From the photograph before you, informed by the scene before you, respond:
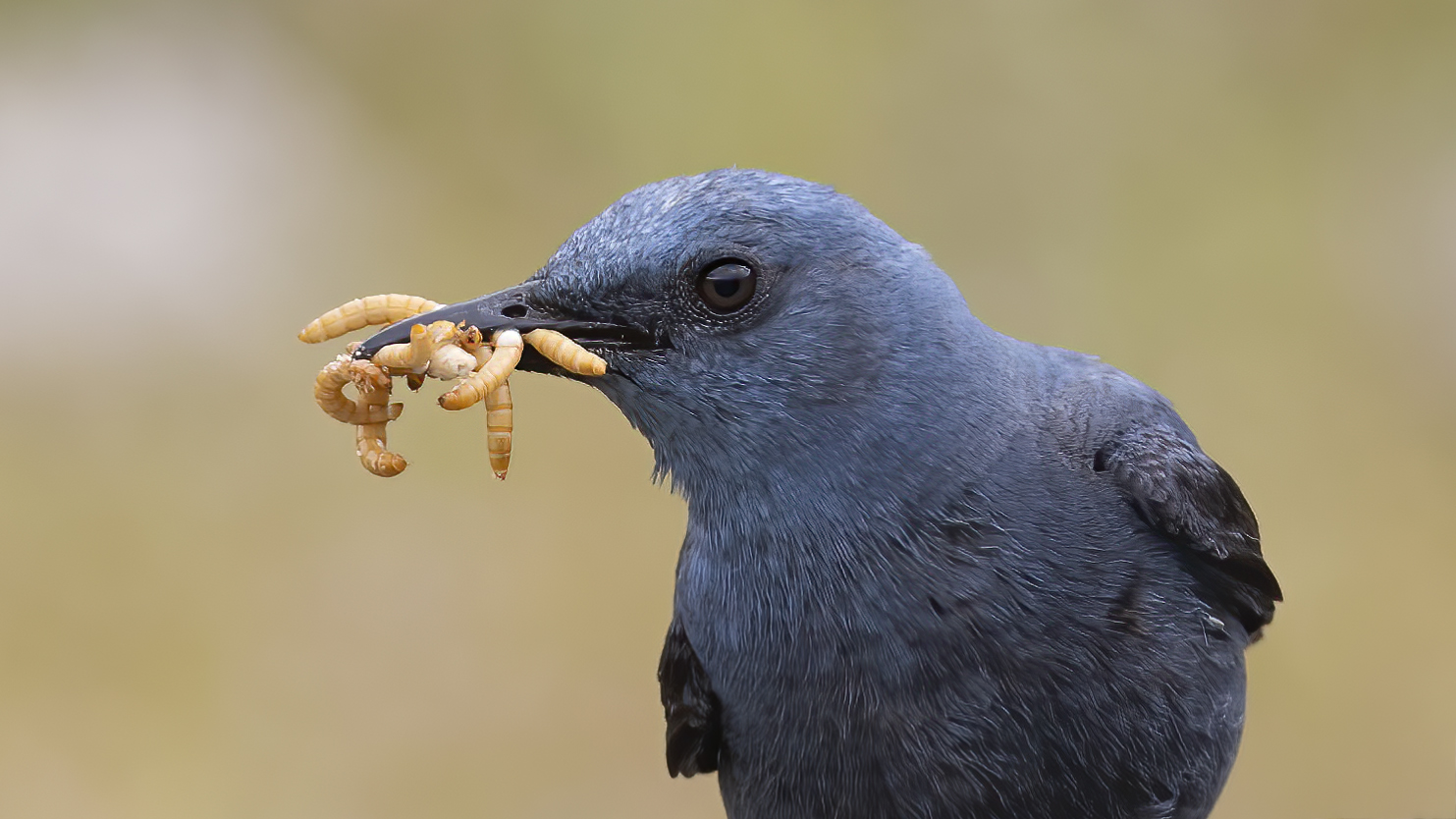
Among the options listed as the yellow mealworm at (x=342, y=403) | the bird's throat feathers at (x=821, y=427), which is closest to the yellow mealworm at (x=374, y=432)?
the yellow mealworm at (x=342, y=403)

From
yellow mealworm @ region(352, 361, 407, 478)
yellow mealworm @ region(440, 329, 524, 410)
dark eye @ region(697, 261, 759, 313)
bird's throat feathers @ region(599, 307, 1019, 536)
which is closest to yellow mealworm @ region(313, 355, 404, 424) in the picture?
yellow mealworm @ region(352, 361, 407, 478)

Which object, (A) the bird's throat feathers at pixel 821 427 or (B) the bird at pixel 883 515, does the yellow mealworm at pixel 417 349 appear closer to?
(B) the bird at pixel 883 515

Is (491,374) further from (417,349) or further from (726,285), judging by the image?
(726,285)

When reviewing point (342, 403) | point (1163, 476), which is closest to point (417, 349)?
point (342, 403)

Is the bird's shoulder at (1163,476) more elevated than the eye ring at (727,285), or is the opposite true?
the eye ring at (727,285)

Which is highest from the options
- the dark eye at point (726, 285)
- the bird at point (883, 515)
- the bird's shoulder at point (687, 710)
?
the dark eye at point (726, 285)

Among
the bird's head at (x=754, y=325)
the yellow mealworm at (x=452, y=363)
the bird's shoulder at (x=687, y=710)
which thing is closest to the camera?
the yellow mealworm at (x=452, y=363)

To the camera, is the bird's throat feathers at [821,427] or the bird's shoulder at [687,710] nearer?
the bird's throat feathers at [821,427]

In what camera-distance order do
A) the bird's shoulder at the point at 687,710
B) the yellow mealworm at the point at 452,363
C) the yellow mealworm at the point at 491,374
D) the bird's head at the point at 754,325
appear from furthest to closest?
the bird's shoulder at the point at 687,710 → the bird's head at the point at 754,325 → the yellow mealworm at the point at 452,363 → the yellow mealworm at the point at 491,374
